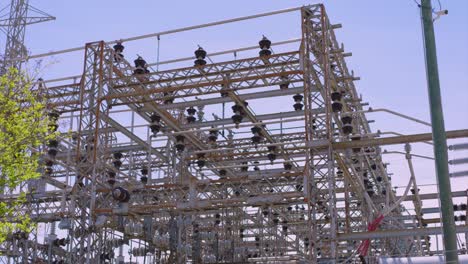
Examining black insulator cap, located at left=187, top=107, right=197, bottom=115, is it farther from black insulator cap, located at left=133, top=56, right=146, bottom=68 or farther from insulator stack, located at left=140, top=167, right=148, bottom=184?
insulator stack, located at left=140, top=167, right=148, bottom=184

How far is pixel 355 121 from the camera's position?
3231 centimetres

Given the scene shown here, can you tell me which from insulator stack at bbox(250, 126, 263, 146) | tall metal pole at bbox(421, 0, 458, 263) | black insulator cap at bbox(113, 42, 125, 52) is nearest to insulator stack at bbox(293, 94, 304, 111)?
insulator stack at bbox(250, 126, 263, 146)

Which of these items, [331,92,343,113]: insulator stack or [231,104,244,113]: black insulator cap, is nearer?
[331,92,343,113]: insulator stack

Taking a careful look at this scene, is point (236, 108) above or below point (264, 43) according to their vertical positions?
below

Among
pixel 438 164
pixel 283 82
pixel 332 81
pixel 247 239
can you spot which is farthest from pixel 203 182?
pixel 247 239

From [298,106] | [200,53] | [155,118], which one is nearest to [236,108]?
[200,53]

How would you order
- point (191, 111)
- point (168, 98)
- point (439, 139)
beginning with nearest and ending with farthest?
point (439, 139)
point (168, 98)
point (191, 111)

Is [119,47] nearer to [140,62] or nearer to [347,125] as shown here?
[140,62]

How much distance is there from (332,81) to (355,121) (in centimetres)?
393

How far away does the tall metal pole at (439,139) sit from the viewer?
10414mm

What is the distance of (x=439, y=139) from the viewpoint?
10664 millimetres

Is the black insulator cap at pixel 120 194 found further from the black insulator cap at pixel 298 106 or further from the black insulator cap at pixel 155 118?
the black insulator cap at pixel 298 106

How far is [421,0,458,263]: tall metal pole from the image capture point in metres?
10.4

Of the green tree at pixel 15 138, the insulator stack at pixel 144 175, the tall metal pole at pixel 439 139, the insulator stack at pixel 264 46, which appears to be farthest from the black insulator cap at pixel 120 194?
the tall metal pole at pixel 439 139
